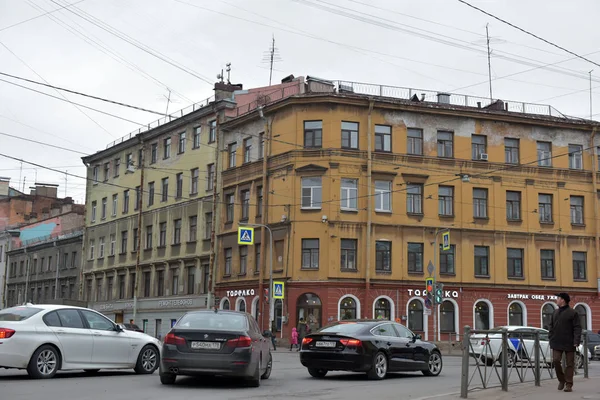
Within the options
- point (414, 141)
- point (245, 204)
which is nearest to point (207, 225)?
point (245, 204)

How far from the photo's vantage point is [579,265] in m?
47.0

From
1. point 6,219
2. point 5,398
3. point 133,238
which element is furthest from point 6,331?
point 6,219

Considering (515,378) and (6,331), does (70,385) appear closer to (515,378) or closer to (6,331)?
(6,331)

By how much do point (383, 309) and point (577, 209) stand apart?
14162 mm

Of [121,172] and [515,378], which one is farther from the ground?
[121,172]

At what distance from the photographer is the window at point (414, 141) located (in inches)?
1772

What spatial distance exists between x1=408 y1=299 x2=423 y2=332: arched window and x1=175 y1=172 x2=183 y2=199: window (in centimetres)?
1839

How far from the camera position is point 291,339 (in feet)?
134

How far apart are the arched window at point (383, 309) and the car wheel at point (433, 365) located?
22731 millimetres

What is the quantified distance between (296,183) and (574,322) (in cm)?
3007

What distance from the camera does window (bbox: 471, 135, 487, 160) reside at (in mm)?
46062

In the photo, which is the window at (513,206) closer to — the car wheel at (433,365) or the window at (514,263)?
the window at (514,263)

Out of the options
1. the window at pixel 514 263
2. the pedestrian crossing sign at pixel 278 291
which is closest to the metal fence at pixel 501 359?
the pedestrian crossing sign at pixel 278 291

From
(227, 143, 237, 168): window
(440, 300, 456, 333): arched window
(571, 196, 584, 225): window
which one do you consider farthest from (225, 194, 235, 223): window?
(571, 196, 584, 225): window
